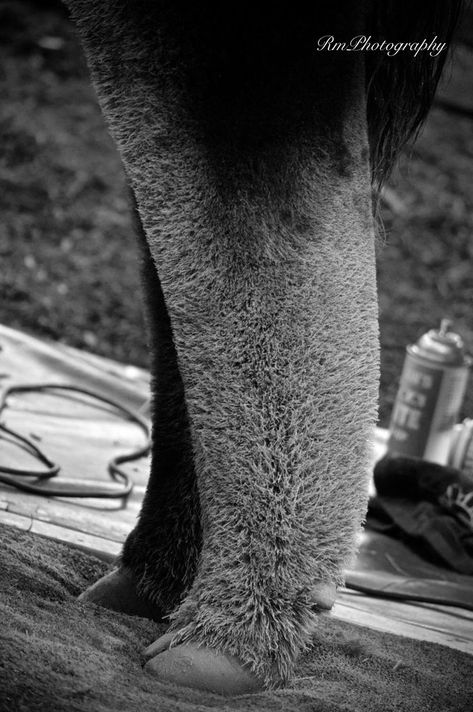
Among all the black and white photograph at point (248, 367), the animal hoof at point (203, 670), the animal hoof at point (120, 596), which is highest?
the black and white photograph at point (248, 367)

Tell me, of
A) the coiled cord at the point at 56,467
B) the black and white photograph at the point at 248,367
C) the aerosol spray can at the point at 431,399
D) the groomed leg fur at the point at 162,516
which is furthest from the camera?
the aerosol spray can at the point at 431,399

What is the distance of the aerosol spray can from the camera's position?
113 inches

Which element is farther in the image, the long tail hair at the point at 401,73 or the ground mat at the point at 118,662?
the long tail hair at the point at 401,73

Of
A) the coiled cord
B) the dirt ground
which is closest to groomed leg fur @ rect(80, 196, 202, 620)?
the coiled cord

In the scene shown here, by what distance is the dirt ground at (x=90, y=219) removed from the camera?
4.29 m

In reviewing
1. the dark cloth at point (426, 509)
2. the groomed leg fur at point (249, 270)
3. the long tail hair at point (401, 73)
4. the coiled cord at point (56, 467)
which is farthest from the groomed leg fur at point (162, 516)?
the dark cloth at point (426, 509)

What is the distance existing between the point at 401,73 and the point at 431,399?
5.41ft

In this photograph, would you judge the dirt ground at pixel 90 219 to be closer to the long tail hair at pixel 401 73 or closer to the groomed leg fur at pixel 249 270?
the long tail hair at pixel 401 73

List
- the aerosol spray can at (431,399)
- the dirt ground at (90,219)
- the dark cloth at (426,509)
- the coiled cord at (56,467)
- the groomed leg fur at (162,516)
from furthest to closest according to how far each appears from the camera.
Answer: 1. the dirt ground at (90,219)
2. the aerosol spray can at (431,399)
3. the dark cloth at (426,509)
4. the coiled cord at (56,467)
5. the groomed leg fur at (162,516)

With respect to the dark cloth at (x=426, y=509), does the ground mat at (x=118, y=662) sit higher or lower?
higher

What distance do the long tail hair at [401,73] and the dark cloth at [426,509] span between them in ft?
3.97

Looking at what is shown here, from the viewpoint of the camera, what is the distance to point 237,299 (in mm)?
1286

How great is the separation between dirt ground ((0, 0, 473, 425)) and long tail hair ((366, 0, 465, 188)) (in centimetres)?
241

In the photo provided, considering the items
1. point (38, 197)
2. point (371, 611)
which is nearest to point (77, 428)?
point (371, 611)
